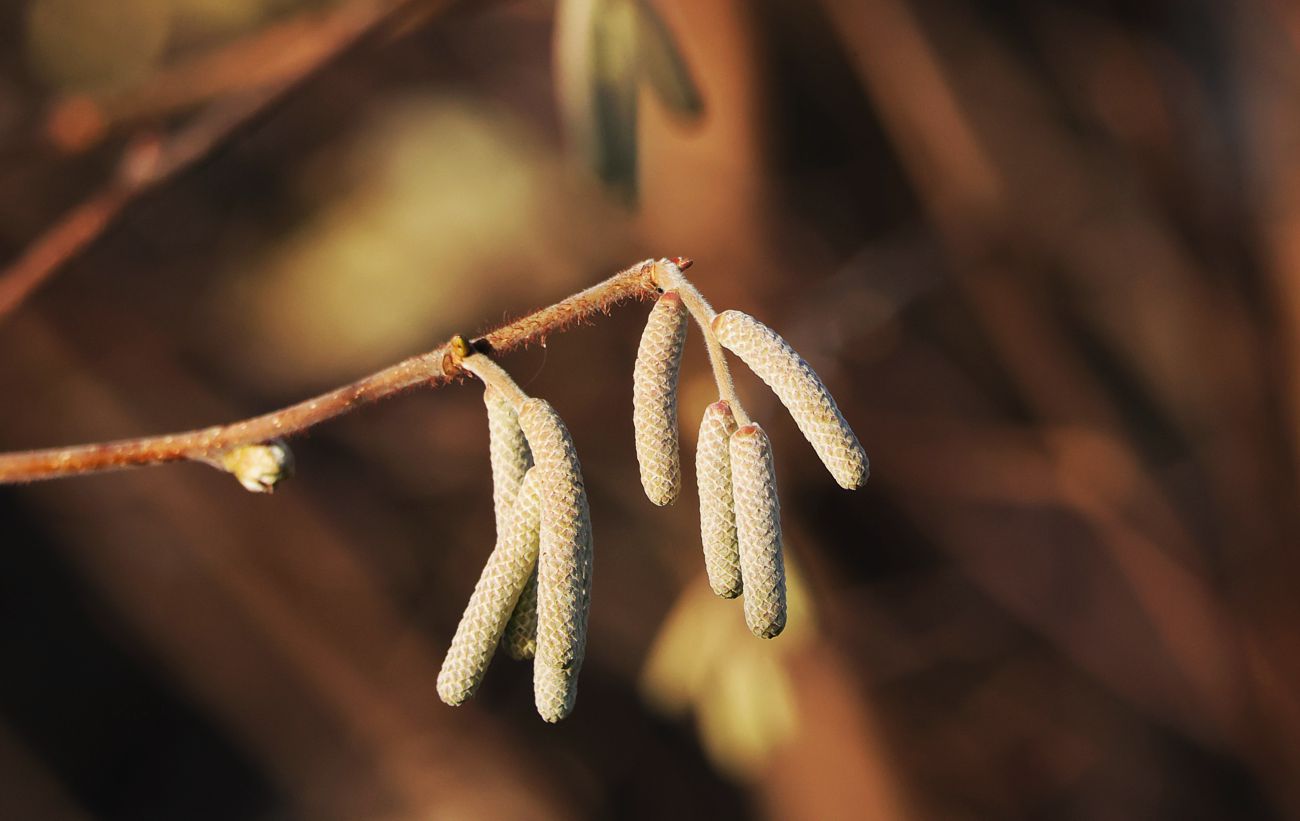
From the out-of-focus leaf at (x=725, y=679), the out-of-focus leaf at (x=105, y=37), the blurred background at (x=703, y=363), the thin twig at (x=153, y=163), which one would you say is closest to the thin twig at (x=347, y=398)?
the thin twig at (x=153, y=163)

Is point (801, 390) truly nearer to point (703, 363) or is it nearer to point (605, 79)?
point (605, 79)

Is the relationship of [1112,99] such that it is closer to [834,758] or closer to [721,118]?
[721,118]

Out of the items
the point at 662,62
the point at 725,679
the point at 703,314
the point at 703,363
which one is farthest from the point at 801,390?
the point at 703,363

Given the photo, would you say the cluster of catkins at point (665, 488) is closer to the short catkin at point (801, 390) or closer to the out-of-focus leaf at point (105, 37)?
the short catkin at point (801, 390)

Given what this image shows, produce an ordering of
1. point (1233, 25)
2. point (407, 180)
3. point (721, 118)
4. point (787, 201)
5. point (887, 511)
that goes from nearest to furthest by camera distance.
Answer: point (721, 118) → point (1233, 25) → point (407, 180) → point (787, 201) → point (887, 511)

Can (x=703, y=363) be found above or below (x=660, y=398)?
above

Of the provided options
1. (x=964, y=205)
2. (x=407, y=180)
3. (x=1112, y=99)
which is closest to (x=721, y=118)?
(x=964, y=205)

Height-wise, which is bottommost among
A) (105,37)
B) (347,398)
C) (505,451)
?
(505,451)
